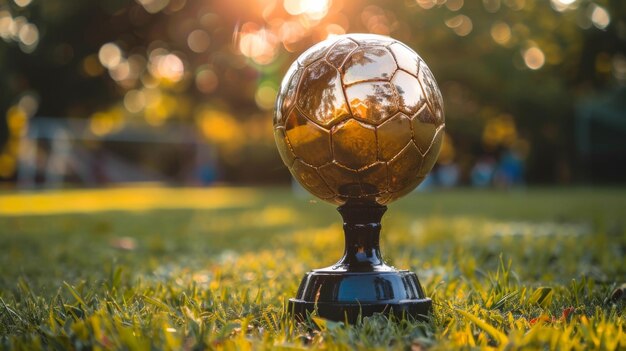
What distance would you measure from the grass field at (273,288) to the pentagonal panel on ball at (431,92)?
0.79 metres

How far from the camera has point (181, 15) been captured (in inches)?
634

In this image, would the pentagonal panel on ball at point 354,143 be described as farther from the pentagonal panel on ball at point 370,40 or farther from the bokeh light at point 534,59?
the bokeh light at point 534,59

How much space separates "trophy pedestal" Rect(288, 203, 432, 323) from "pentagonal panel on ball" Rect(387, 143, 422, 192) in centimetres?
15

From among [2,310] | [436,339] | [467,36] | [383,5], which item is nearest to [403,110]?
[436,339]

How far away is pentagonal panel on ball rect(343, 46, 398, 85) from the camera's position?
286 centimetres

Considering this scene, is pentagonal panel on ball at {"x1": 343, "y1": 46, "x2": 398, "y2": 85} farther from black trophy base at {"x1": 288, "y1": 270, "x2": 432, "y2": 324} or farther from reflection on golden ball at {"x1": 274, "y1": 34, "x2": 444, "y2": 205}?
black trophy base at {"x1": 288, "y1": 270, "x2": 432, "y2": 324}

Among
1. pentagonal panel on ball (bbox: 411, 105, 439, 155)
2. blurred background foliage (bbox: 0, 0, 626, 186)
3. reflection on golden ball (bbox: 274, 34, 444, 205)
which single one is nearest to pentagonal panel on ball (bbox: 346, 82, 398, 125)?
reflection on golden ball (bbox: 274, 34, 444, 205)

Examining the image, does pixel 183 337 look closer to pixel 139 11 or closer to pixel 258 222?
pixel 258 222

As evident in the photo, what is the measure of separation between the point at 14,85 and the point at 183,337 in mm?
17819

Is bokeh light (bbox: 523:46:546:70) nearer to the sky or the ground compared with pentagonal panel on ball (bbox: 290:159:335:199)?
nearer to the sky

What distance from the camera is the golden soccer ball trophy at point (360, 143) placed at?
9.32ft

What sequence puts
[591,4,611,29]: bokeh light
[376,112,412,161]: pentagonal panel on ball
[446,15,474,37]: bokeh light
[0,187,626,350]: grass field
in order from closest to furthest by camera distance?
[0,187,626,350]: grass field, [376,112,412,161]: pentagonal panel on ball, [591,4,611,29]: bokeh light, [446,15,474,37]: bokeh light

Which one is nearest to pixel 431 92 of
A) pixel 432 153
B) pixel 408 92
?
pixel 408 92

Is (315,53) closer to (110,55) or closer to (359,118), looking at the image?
(359,118)
